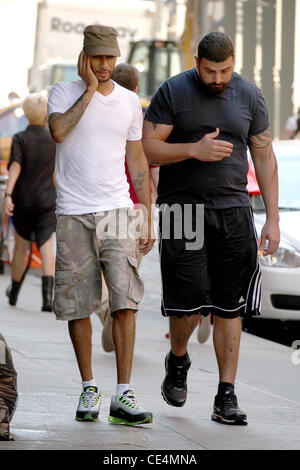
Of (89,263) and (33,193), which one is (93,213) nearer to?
(89,263)

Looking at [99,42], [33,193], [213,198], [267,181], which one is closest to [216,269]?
[213,198]

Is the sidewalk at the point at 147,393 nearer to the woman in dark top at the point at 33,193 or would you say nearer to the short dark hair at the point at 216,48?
the woman in dark top at the point at 33,193

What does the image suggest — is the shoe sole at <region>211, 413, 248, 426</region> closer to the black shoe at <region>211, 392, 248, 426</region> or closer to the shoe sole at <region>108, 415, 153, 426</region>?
the black shoe at <region>211, 392, 248, 426</region>

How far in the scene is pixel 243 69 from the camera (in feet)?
117

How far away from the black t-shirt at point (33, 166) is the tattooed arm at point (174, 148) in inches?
192

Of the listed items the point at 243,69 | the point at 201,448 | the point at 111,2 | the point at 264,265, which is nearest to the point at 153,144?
the point at 201,448

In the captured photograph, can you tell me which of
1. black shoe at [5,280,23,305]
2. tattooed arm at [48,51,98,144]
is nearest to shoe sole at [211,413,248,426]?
tattooed arm at [48,51,98,144]

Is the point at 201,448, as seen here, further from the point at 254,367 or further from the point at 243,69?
the point at 243,69

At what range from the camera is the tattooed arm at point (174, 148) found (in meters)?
6.15

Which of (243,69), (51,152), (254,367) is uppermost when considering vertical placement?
(51,152)

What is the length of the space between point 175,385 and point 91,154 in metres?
1.29

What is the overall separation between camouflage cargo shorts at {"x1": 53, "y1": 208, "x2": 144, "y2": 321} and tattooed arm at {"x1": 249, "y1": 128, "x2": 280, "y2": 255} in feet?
2.49

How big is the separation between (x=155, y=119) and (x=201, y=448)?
1773 millimetres

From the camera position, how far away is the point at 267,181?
21.3 ft
